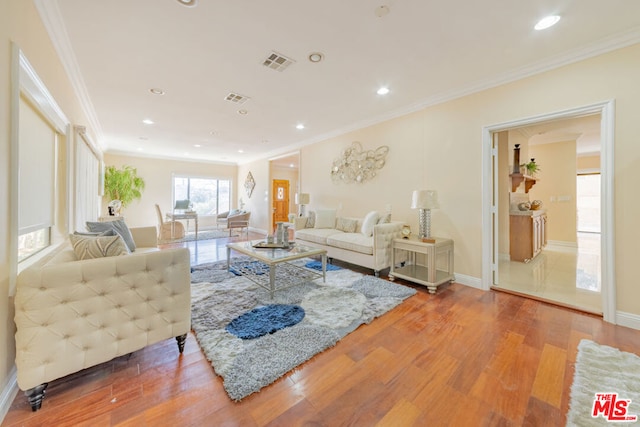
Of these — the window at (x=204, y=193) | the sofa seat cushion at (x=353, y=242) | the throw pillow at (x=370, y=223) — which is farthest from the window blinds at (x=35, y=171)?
the window at (x=204, y=193)

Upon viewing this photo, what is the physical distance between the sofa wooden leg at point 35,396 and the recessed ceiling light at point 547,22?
4329 mm

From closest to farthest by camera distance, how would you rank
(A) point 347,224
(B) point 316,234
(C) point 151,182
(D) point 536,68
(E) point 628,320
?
(E) point 628,320 < (D) point 536,68 < (B) point 316,234 < (A) point 347,224 < (C) point 151,182

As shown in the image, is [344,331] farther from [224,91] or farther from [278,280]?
[224,91]

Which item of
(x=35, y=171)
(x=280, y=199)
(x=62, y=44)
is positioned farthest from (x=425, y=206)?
(x=280, y=199)

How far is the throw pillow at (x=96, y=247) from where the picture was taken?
1706mm

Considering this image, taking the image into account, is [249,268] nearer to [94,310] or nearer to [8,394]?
[94,310]

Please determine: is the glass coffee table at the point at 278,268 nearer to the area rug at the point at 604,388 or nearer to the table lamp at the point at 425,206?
the table lamp at the point at 425,206

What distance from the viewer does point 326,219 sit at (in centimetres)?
495

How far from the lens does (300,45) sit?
238 cm

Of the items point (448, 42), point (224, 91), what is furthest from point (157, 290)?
point (448, 42)

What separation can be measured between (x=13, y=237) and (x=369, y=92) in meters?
3.72

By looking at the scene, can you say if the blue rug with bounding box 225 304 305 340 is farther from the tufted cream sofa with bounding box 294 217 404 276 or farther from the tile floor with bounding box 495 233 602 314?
the tile floor with bounding box 495 233 602 314

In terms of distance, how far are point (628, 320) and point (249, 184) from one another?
842cm

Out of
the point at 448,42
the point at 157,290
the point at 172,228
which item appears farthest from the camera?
the point at 172,228
